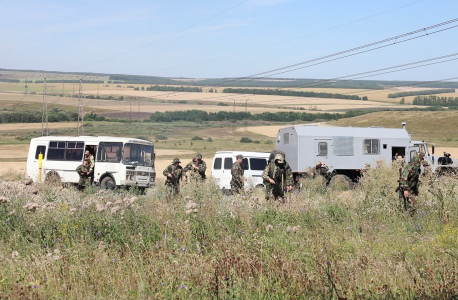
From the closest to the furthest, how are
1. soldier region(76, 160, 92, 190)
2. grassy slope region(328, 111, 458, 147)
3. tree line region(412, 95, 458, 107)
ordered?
soldier region(76, 160, 92, 190) < grassy slope region(328, 111, 458, 147) < tree line region(412, 95, 458, 107)

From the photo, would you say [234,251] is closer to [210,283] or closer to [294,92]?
[210,283]

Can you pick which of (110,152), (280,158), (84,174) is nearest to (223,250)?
(280,158)

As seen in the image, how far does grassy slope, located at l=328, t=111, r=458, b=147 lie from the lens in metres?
68.9

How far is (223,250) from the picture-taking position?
7.49 metres

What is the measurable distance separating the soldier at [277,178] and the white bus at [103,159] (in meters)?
11.5

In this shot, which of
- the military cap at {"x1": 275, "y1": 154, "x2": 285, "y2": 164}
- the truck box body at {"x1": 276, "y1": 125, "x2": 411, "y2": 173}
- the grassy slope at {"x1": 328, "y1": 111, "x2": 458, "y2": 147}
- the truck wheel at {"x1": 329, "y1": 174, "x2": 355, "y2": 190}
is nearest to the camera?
the military cap at {"x1": 275, "y1": 154, "x2": 285, "y2": 164}

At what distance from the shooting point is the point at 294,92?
150 metres

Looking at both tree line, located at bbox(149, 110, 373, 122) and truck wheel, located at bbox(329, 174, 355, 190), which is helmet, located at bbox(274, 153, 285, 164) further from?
tree line, located at bbox(149, 110, 373, 122)

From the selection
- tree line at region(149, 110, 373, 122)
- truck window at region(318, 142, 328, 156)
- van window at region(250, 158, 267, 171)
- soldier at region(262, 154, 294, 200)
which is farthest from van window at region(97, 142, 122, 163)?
tree line at region(149, 110, 373, 122)

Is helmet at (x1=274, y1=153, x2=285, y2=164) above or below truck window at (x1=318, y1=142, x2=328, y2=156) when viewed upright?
below

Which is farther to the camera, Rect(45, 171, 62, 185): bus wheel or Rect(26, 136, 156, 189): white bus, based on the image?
Rect(26, 136, 156, 189): white bus

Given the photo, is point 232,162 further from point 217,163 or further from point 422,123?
point 422,123

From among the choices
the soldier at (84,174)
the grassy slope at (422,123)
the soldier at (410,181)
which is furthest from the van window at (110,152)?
the grassy slope at (422,123)

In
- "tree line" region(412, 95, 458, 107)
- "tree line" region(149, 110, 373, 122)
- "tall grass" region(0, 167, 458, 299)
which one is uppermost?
"tree line" region(412, 95, 458, 107)
